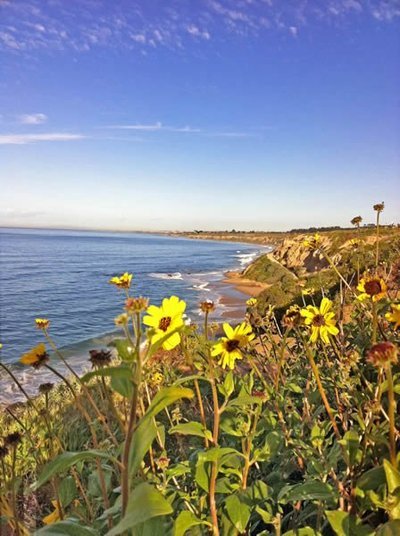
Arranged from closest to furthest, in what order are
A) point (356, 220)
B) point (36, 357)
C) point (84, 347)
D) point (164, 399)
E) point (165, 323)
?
point (164, 399) < point (165, 323) < point (36, 357) < point (356, 220) < point (84, 347)

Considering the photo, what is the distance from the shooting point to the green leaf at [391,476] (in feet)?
3.47

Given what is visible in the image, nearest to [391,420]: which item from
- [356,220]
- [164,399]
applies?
[164,399]

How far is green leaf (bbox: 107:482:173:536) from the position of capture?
0.86 meters

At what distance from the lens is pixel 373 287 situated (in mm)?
1615

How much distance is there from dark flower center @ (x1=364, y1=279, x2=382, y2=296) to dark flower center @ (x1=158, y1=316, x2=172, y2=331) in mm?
838

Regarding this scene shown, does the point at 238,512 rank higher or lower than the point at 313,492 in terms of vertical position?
lower

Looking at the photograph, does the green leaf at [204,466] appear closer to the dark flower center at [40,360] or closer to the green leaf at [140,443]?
the green leaf at [140,443]

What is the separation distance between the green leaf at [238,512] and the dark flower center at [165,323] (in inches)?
26.1

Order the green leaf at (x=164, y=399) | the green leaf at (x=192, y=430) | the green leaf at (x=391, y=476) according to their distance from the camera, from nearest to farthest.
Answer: the green leaf at (x=164, y=399), the green leaf at (x=391, y=476), the green leaf at (x=192, y=430)

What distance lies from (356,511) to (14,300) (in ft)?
75.7

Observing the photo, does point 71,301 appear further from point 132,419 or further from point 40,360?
point 132,419

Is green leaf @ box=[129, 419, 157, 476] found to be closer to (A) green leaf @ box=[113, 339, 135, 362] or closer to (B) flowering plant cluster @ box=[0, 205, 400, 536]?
(B) flowering plant cluster @ box=[0, 205, 400, 536]

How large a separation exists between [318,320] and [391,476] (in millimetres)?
959

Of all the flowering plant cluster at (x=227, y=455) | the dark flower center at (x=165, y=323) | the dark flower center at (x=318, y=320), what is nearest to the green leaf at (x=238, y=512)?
the flowering plant cluster at (x=227, y=455)
